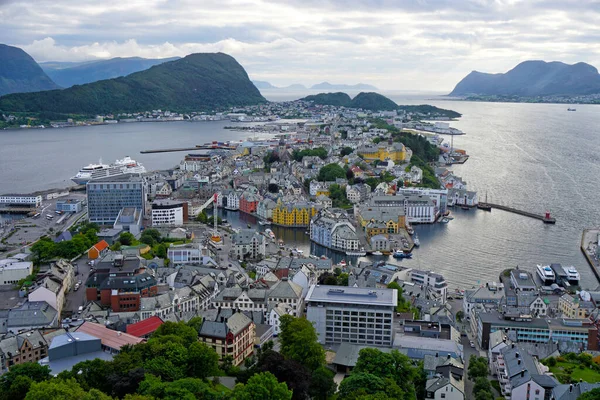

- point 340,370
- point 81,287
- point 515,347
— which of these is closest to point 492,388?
point 515,347

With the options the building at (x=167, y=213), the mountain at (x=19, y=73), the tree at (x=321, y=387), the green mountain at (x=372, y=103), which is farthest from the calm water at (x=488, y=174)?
the mountain at (x=19, y=73)

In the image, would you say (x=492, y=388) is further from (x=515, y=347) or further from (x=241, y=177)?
(x=241, y=177)

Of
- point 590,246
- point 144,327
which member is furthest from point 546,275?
point 144,327

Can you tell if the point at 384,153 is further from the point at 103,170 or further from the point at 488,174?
the point at 103,170

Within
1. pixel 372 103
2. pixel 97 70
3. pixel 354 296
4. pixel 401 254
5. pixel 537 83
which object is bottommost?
pixel 401 254

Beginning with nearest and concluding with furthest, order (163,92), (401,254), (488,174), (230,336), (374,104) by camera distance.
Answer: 1. (230,336)
2. (401,254)
3. (488,174)
4. (374,104)
5. (163,92)

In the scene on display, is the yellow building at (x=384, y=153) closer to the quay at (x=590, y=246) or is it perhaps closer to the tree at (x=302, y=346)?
the quay at (x=590, y=246)
